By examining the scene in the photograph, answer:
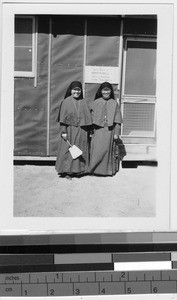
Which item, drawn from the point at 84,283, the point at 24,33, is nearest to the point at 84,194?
the point at 84,283

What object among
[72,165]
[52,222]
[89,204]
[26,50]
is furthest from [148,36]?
[52,222]

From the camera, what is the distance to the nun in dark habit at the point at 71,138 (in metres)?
1.56

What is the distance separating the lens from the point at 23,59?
1.53 meters

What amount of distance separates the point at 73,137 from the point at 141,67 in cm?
38

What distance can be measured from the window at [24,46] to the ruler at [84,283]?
0.79 metres

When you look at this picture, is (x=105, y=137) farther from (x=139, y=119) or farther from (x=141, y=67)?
(x=141, y=67)

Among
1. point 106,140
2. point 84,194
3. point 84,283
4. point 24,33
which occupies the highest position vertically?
point 24,33

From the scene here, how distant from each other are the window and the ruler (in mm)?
793

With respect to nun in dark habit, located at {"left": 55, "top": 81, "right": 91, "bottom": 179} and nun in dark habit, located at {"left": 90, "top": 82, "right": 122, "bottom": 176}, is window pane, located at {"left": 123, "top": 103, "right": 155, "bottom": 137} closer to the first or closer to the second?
nun in dark habit, located at {"left": 90, "top": 82, "right": 122, "bottom": 176}

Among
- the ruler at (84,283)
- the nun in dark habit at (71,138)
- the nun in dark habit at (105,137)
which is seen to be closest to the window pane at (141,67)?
the nun in dark habit at (105,137)

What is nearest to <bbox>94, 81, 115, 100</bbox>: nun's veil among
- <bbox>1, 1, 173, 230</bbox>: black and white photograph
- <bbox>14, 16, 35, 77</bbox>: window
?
<bbox>1, 1, 173, 230</bbox>: black and white photograph

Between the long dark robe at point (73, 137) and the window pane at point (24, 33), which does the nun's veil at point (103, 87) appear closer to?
the long dark robe at point (73, 137)

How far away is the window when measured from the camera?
153cm

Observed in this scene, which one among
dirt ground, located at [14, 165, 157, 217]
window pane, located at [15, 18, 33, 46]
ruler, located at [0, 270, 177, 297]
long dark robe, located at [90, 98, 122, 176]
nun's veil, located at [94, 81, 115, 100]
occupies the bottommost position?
ruler, located at [0, 270, 177, 297]
